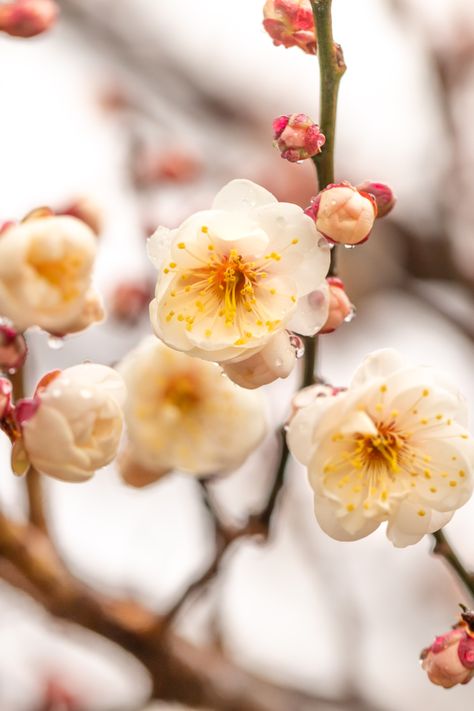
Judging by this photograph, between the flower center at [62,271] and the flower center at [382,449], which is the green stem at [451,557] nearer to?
the flower center at [382,449]

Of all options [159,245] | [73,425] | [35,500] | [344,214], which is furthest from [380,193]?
[35,500]

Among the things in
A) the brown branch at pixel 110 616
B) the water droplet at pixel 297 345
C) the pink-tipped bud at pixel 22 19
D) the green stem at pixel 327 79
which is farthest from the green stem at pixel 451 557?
the pink-tipped bud at pixel 22 19

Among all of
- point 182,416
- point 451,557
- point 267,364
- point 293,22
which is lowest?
point 182,416

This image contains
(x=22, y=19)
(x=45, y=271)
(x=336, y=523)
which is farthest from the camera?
(x=22, y=19)

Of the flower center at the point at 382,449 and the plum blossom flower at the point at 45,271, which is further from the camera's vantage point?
the flower center at the point at 382,449

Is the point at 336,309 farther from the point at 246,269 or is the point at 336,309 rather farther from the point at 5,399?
the point at 5,399

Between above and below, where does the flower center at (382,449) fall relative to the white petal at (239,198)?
below

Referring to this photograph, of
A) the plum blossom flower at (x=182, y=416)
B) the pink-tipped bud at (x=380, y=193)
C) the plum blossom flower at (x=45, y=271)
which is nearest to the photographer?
the plum blossom flower at (x=45, y=271)

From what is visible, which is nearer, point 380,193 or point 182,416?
point 380,193
